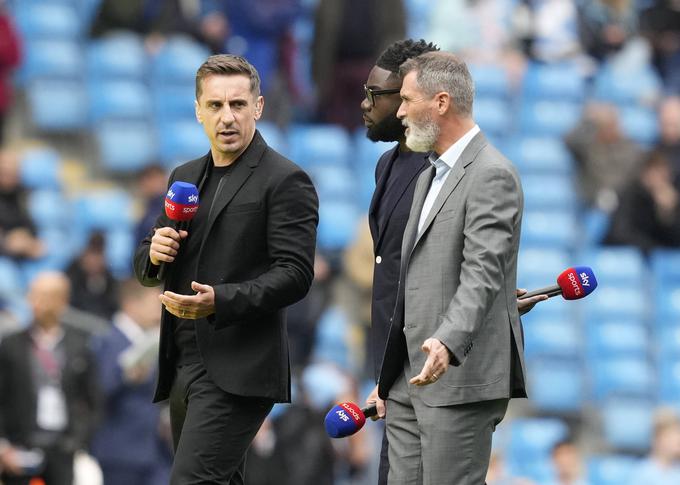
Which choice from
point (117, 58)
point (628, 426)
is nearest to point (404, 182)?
point (628, 426)

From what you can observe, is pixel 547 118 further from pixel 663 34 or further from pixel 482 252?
pixel 482 252

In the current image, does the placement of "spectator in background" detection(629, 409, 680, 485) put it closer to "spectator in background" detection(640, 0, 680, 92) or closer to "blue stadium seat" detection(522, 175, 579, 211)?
"blue stadium seat" detection(522, 175, 579, 211)

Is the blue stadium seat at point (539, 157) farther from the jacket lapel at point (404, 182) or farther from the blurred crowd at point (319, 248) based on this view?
the jacket lapel at point (404, 182)

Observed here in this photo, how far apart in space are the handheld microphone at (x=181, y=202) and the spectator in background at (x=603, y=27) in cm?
1102

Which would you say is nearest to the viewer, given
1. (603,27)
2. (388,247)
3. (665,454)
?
(388,247)

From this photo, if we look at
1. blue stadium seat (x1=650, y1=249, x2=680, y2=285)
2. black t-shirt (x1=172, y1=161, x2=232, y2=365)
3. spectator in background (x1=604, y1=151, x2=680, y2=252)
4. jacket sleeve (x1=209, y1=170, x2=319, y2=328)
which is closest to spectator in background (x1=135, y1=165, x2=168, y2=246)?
spectator in background (x1=604, y1=151, x2=680, y2=252)

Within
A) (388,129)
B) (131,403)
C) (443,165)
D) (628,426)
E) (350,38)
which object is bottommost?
(628,426)

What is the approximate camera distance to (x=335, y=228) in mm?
12984

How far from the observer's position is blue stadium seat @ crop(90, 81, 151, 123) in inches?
514

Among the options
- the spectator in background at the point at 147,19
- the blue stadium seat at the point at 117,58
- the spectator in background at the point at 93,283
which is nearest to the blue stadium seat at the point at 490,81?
the spectator in background at the point at 147,19

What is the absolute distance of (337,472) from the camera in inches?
439

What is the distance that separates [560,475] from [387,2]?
487 centimetres

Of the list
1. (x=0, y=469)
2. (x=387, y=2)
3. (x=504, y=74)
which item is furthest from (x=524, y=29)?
(x=0, y=469)

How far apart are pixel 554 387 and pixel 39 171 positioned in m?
4.40
